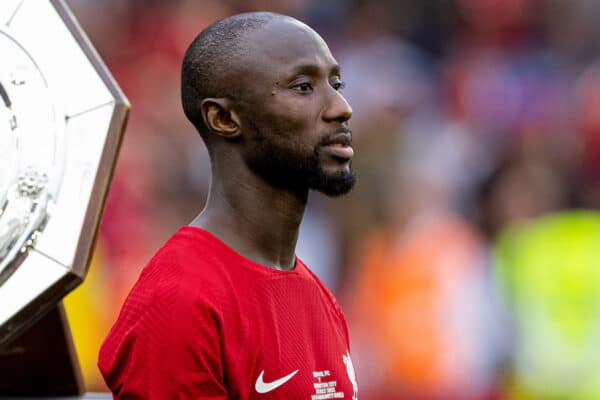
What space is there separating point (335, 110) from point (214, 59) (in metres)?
0.24

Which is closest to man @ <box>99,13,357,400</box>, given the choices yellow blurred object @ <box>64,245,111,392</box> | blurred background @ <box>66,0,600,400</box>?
blurred background @ <box>66,0,600,400</box>

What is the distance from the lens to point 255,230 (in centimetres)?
215

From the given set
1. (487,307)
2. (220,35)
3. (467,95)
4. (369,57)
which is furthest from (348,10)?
(220,35)

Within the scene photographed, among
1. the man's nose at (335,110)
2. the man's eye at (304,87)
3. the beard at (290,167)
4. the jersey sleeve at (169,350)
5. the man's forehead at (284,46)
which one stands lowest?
the jersey sleeve at (169,350)

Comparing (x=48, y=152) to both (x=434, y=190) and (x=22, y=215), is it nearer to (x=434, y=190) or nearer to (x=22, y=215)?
(x=22, y=215)

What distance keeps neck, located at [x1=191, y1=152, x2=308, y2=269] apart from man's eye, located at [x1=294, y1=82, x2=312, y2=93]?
0.58 feet

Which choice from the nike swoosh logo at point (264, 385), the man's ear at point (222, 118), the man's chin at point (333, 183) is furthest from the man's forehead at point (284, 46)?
the nike swoosh logo at point (264, 385)

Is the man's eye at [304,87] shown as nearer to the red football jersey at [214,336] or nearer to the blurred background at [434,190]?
the red football jersey at [214,336]

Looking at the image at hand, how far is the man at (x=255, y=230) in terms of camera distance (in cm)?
192

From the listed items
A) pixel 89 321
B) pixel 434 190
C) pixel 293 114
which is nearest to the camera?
pixel 293 114

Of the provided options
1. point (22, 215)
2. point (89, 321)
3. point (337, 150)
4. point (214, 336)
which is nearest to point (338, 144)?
point (337, 150)

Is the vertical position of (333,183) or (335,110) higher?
(335,110)

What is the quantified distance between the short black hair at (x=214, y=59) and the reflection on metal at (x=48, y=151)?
0.19 metres

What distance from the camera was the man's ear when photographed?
2.12m
